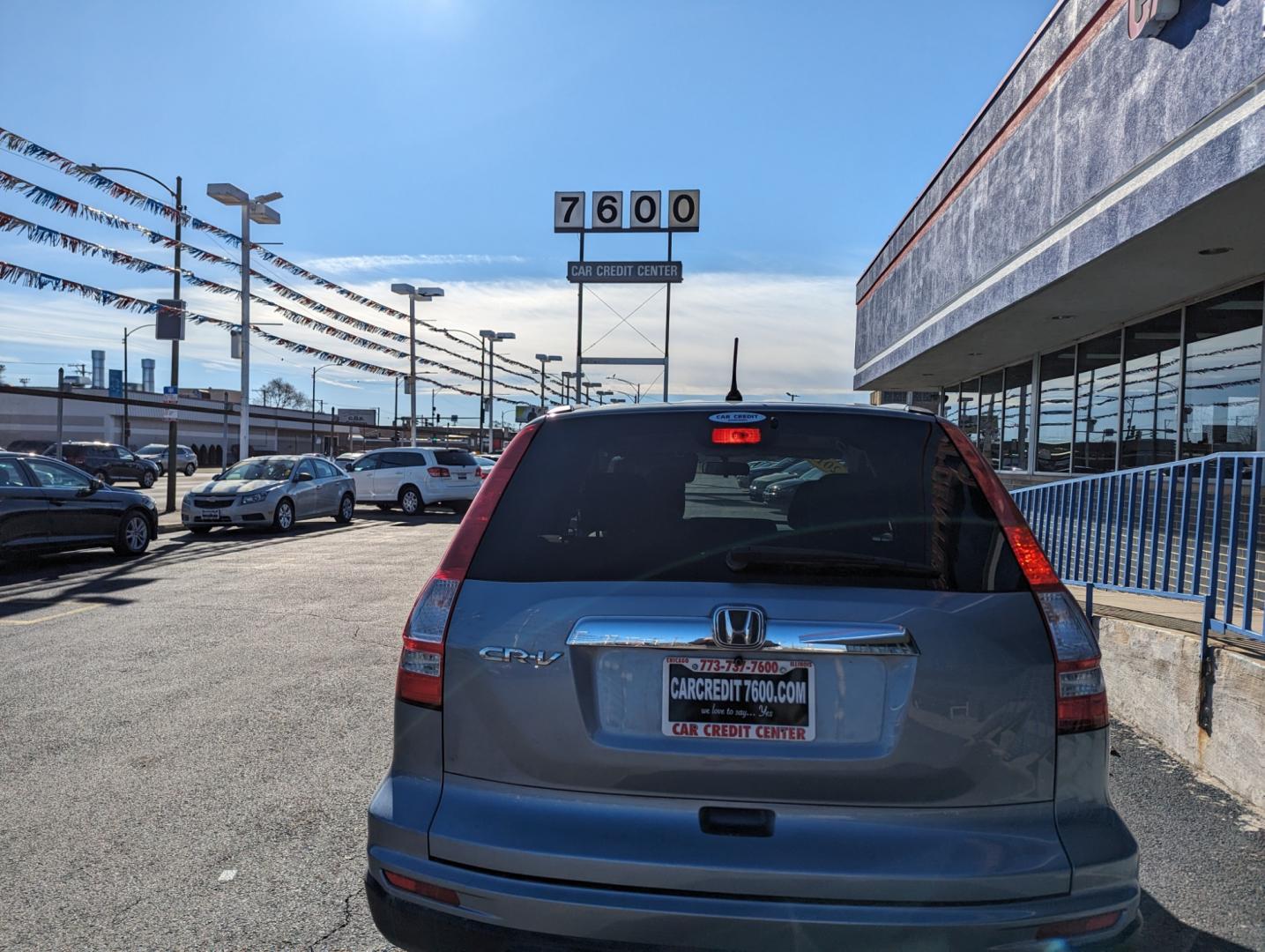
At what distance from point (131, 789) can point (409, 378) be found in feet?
121

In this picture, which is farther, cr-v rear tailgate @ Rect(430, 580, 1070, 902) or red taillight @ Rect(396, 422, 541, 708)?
red taillight @ Rect(396, 422, 541, 708)

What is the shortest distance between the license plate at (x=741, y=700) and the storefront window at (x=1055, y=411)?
1425 cm

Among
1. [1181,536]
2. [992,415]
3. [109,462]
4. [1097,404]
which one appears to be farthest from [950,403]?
[109,462]

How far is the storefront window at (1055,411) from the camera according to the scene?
14938 millimetres

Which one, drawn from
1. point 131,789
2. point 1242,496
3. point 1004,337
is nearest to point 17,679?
point 131,789

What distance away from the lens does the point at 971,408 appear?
21.9 meters

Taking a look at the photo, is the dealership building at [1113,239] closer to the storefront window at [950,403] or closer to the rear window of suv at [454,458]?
the storefront window at [950,403]

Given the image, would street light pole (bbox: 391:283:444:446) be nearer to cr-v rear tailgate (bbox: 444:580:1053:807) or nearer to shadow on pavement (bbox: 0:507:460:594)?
shadow on pavement (bbox: 0:507:460:594)

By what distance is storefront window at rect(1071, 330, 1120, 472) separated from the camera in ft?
43.0

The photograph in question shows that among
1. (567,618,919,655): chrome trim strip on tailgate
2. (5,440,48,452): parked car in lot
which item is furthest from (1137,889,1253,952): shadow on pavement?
(5,440,48,452): parked car in lot

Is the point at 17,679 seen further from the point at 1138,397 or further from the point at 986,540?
the point at 1138,397

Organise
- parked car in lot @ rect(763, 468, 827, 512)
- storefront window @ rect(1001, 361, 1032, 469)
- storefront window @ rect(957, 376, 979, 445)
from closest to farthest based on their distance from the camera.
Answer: parked car in lot @ rect(763, 468, 827, 512) < storefront window @ rect(1001, 361, 1032, 469) < storefront window @ rect(957, 376, 979, 445)

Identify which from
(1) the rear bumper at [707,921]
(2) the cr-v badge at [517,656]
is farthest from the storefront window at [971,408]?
(2) the cr-v badge at [517,656]

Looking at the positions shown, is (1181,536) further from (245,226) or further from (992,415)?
(245,226)
